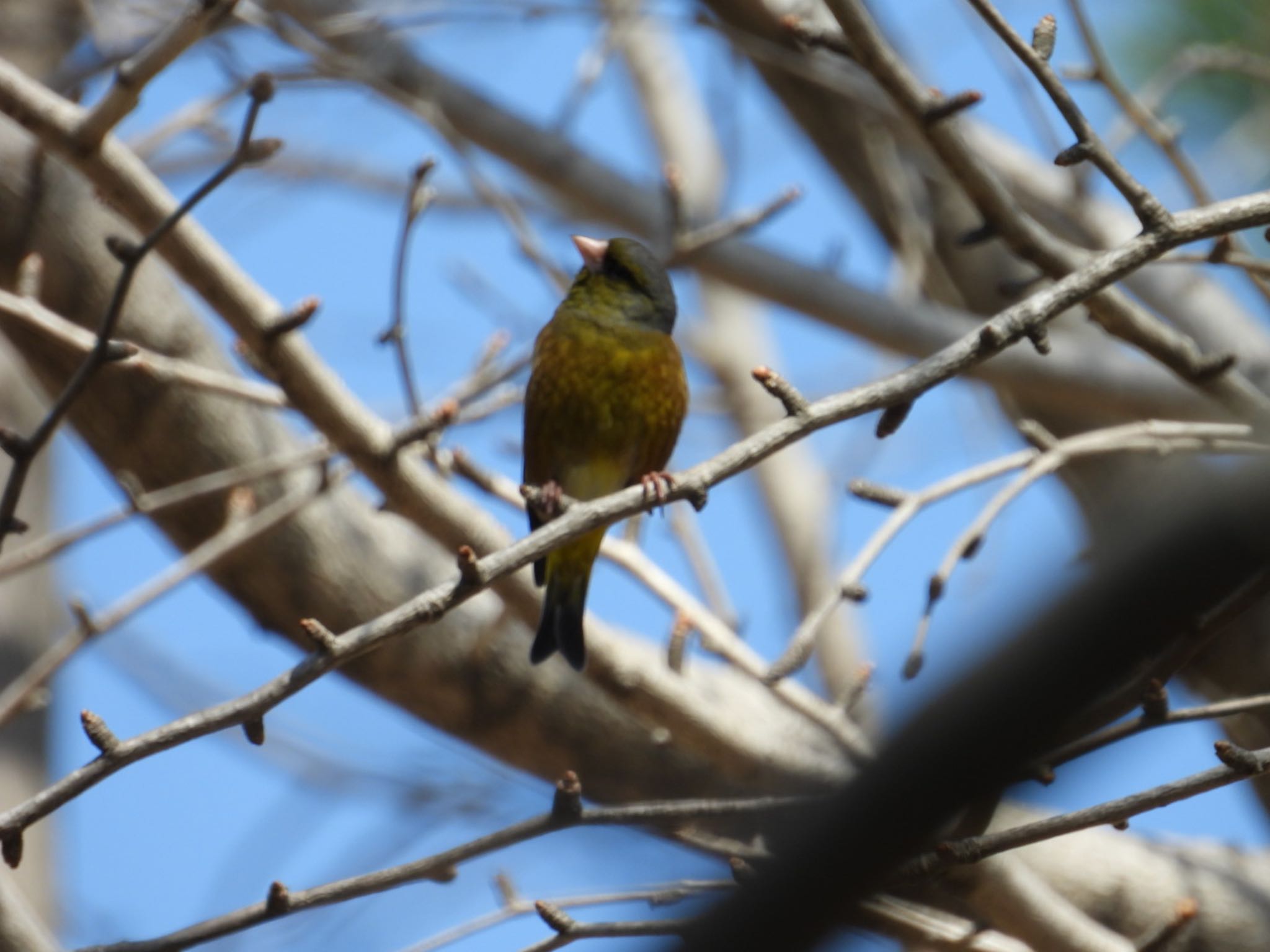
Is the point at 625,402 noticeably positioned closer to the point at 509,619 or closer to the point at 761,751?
the point at 509,619

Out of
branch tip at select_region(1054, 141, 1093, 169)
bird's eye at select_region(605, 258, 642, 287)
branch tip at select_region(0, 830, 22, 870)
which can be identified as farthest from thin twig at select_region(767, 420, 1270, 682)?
bird's eye at select_region(605, 258, 642, 287)

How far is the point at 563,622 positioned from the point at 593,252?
129 cm

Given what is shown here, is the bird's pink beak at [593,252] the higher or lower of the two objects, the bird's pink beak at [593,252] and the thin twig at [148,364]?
the higher

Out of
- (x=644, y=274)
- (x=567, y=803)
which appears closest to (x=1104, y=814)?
(x=567, y=803)

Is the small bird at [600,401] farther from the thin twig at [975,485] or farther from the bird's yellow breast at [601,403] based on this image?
the thin twig at [975,485]

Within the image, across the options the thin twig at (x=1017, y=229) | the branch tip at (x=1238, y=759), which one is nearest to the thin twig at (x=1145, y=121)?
the thin twig at (x=1017, y=229)

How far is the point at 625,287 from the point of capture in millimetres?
4500

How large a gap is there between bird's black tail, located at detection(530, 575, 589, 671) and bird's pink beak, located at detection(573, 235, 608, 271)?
1.13m

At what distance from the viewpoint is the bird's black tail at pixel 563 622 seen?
3.84m

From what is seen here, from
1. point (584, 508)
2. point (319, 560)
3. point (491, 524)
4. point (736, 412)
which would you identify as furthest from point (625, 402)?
point (736, 412)

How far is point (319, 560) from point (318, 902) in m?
2.23

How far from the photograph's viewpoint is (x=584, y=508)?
219 cm

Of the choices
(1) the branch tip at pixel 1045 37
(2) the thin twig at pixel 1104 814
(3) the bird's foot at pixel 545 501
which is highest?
(1) the branch tip at pixel 1045 37

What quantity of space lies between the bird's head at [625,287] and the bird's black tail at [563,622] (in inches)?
36.4
